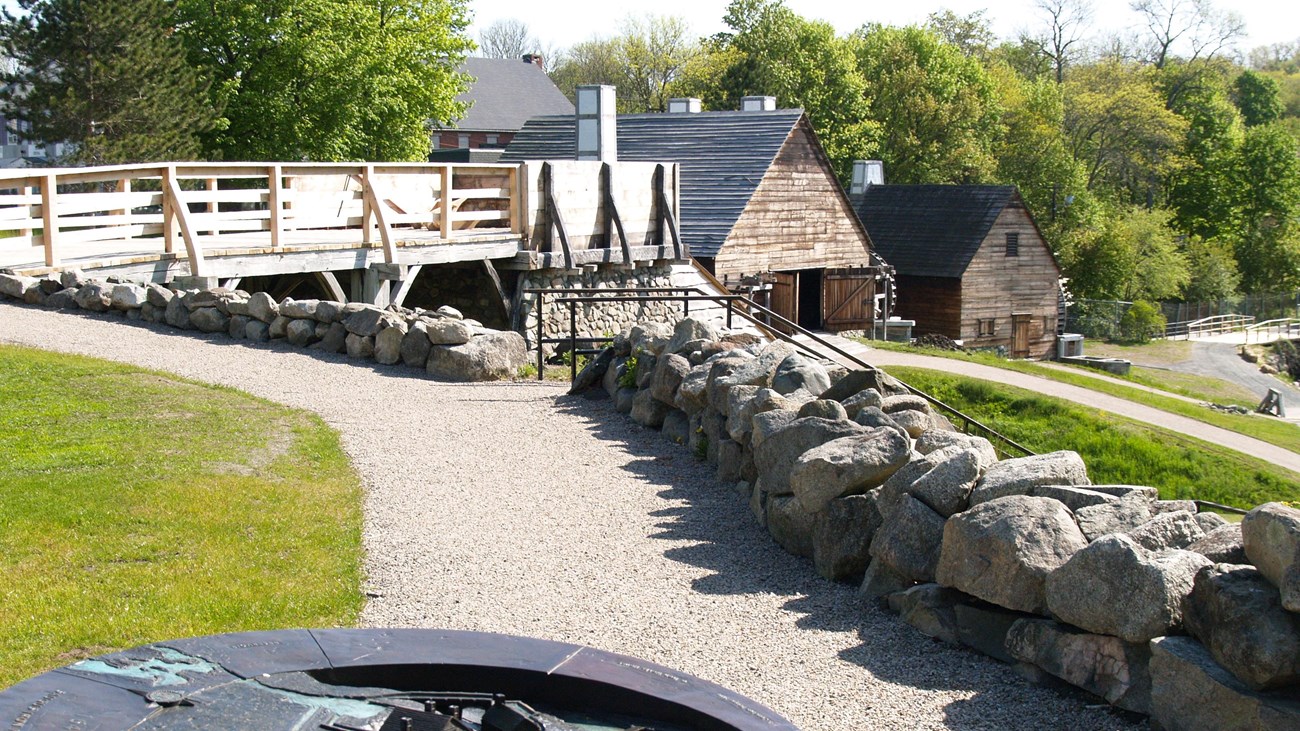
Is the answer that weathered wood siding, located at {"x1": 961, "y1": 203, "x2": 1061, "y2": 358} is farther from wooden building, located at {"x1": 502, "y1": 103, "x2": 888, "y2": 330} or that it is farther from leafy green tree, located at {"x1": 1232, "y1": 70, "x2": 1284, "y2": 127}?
leafy green tree, located at {"x1": 1232, "y1": 70, "x2": 1284, "y2": 127}

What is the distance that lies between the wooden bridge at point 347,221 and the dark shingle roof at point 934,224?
23.7 metres

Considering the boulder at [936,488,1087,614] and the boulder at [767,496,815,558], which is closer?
the boulder at [936,488,1087,614]

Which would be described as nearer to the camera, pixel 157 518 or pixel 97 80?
pixel 157 518

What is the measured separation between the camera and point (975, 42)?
3324 inches

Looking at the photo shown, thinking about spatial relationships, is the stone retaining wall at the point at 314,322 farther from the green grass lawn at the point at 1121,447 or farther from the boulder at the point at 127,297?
the green grass lawn at the point at 1121,447

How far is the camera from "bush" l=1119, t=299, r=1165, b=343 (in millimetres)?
54375

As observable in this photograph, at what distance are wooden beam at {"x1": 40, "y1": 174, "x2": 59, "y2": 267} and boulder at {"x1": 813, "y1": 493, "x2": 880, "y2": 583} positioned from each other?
1145 centimetres

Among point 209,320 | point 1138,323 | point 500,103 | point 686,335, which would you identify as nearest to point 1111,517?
point 686,335

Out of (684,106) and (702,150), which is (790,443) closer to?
(702,150)

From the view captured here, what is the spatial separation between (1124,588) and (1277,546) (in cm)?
69

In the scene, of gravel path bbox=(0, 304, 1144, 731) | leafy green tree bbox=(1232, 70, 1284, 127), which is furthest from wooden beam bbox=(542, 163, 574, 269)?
leafy green tree bbox=(1232, 70, 1284, 127)

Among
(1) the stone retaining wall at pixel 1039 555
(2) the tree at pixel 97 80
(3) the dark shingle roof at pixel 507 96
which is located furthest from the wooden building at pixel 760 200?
(3) the dark shingle roof at pixel 507 96

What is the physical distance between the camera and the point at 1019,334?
1827 inches

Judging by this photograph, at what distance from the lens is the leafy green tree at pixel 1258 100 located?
91938 millimetres
